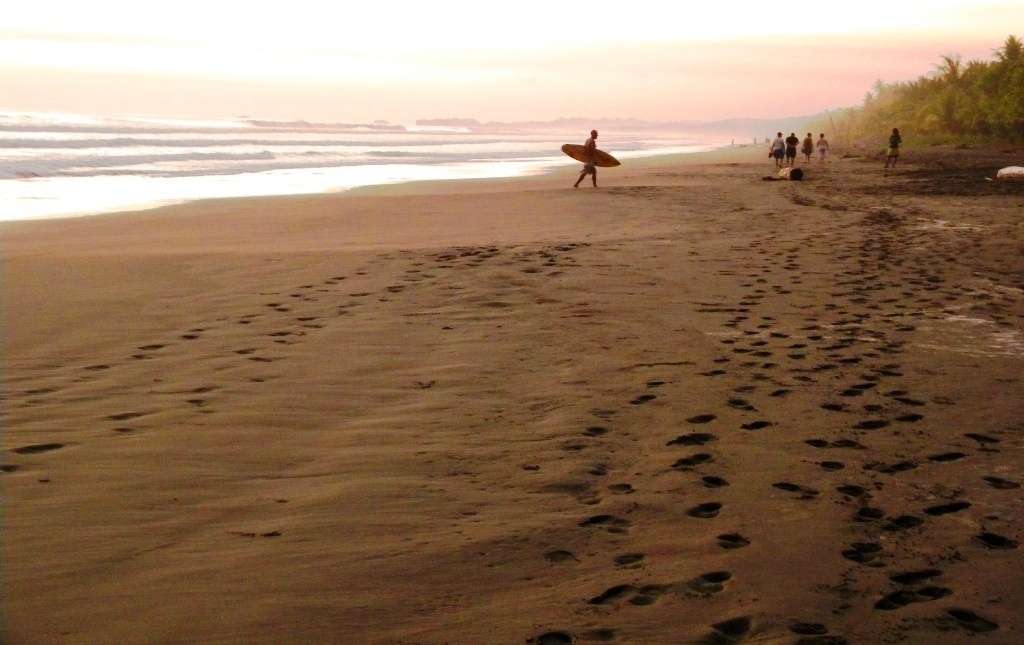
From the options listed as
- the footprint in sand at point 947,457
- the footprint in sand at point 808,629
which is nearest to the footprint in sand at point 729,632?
the footprint in sand at point 808,629

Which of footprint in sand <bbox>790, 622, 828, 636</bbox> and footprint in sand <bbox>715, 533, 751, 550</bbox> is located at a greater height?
footprint in sand <bbox>715, 533, 751, 550</bbox>

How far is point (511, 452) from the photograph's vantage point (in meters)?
4.33

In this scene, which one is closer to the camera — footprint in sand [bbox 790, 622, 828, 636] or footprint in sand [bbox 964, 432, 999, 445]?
footprint in sand [bbox 790, 622, 828, 636]

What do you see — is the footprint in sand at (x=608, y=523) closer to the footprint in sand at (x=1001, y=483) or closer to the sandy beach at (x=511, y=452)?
the sandy beach at (x=511, y=452)

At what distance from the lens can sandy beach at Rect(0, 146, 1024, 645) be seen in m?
2.93

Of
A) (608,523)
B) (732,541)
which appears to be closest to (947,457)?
(732,541)

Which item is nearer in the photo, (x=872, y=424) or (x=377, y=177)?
(x=872, y=424)

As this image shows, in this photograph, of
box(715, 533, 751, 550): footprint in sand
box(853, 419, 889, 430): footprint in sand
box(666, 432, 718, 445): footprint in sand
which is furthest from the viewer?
box(853, 419, 889, 430): footprint in sand

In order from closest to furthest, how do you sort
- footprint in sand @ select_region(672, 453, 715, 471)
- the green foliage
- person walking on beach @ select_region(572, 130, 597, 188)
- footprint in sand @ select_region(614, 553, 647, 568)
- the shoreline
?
footprint in sand @ select_region(614, 553, 647, 568) < footprint in sand @ select_region(672, 453, 715, 471) < the shoreline < person walking on beach @ select_region(572, 130, 597, 188) < the green foliage

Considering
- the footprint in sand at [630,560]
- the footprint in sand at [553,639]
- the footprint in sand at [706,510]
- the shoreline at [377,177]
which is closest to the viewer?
the footprint in sand at [553,639]

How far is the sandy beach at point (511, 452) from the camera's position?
2.93 meters

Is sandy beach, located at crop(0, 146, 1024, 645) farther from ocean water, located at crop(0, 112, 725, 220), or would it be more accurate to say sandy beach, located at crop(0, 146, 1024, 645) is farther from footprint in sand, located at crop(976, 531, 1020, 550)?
ocean water, located at crop(0, 112, 725, 220)

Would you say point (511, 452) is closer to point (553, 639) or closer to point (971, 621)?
point (553, 639)

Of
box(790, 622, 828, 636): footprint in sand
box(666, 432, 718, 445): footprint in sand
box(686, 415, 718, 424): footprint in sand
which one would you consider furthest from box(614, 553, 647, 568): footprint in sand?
box(686, 415, 718, 424): footprint in sand
